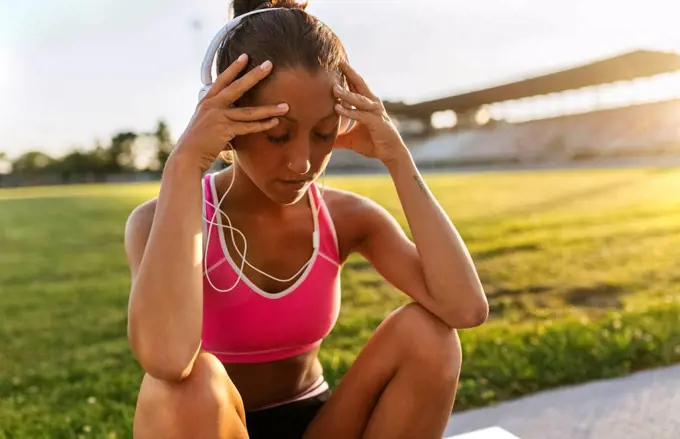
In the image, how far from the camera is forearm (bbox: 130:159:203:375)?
1.32 m

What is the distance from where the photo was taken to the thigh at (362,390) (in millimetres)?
1612

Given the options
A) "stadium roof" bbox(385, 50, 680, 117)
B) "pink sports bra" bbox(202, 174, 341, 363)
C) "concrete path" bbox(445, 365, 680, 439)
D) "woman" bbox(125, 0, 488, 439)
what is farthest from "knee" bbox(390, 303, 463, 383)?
"stadium roof" bbox(385, 50, 680, 117)

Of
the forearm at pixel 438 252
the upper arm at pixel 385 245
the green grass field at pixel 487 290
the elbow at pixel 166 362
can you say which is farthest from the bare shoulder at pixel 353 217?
the green grass field at pixel 487 290

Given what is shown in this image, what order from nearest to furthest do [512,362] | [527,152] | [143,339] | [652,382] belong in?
[143,339] < [652,382] < [512,362] < [527,152]

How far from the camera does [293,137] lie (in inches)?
54.7

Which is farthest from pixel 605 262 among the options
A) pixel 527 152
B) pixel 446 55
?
pixel 446 55

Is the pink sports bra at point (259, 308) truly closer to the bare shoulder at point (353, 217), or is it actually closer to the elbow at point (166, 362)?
the bare shoulder at point (353, 217)

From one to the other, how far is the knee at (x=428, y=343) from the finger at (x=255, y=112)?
1.92 ft

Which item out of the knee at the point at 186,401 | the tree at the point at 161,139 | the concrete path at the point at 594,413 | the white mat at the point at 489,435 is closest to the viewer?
the knee at the point at 186,401

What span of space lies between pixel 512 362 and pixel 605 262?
2.71 meters

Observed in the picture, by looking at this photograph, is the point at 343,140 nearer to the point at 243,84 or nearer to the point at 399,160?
the point at 399,160

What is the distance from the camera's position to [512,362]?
3.05 meters

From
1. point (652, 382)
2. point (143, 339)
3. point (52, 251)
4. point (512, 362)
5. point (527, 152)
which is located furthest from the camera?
point (527, 152)

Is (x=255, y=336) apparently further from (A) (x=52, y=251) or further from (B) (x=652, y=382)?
(A) (x=52, y=251)
